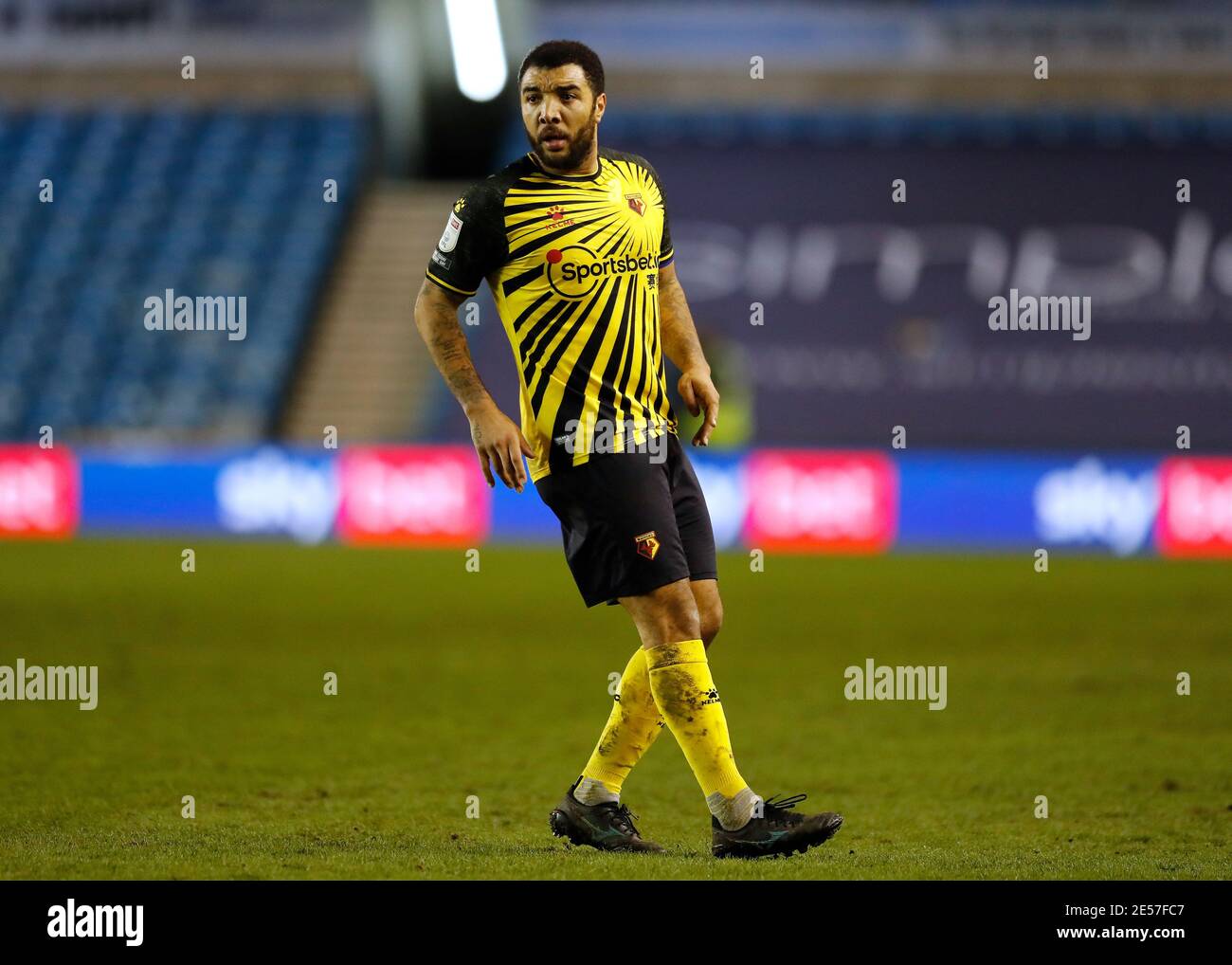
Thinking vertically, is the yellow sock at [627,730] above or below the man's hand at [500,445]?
below

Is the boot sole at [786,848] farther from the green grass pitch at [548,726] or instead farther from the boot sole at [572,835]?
the boot sole at [572,835]

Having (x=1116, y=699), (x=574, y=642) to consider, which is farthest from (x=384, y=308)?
(x=1116, y=699)

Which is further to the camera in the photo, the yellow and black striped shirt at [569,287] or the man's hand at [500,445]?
the yellow and black striped shirt at [569,287]

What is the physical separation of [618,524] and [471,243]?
94cm

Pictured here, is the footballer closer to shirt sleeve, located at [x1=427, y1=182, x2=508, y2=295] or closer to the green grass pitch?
shirt sleeve, located at [x1=427, y1=182, x2=508, y2=295]

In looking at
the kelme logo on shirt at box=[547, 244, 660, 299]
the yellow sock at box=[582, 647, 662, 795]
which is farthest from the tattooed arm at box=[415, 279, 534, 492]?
the yellow sock at box=[582, 647, 662, 795]

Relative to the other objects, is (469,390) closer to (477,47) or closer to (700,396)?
(700,396)

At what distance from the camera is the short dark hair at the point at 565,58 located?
4.99m

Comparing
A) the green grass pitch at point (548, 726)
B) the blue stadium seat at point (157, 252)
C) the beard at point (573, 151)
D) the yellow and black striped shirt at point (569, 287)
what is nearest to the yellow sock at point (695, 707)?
the green grass pitch at point (548, 726)

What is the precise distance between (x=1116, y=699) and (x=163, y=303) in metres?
16.0

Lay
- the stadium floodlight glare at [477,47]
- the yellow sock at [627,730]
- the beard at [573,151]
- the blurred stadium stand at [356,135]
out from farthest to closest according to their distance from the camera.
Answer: the stadium floodlight glare at [477,47] → the blurred stadium stand at [356,135] → the yellow sock at [627,730] → the beard at [573,151]

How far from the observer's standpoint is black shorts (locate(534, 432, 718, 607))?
5.05 metres

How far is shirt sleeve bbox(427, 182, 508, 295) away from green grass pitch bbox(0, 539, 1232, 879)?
175cm

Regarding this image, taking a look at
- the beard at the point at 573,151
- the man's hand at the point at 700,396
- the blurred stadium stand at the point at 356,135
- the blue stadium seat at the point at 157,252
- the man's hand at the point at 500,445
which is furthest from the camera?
the blurred stadium stand at the point at 356,135
